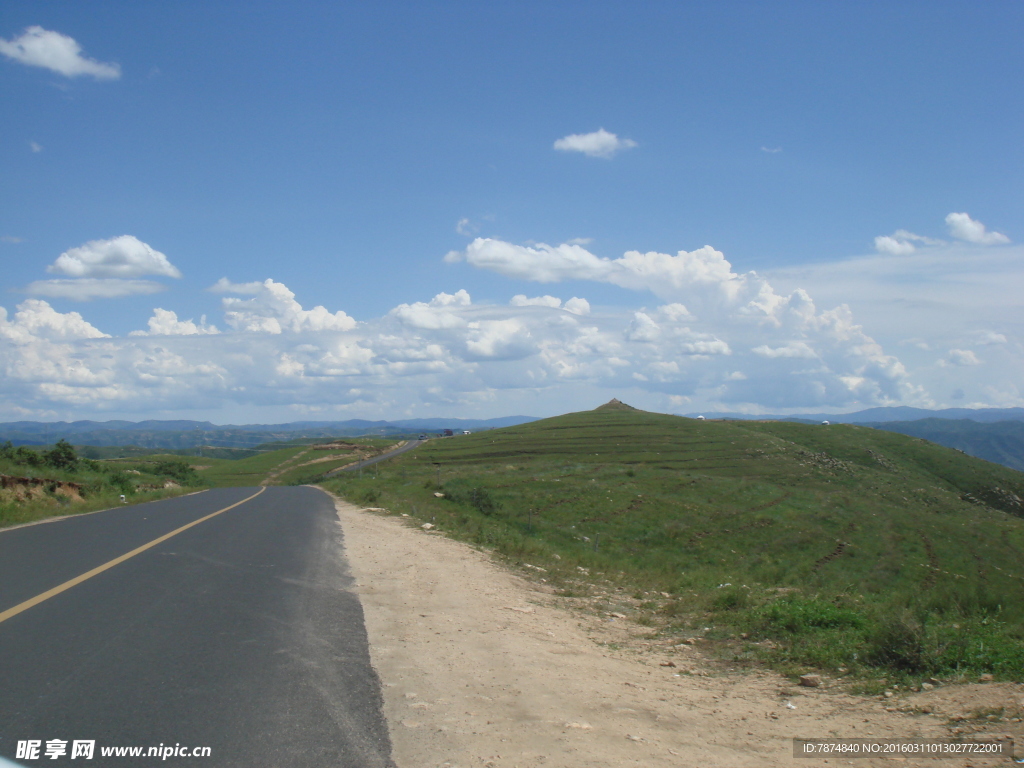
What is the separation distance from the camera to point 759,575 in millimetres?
20125

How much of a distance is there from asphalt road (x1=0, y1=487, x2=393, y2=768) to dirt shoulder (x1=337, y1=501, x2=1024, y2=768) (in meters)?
0.46

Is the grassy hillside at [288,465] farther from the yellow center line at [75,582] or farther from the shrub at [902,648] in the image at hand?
the shrub at [902,648]

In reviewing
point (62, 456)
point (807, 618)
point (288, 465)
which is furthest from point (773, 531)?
point (288, 465)

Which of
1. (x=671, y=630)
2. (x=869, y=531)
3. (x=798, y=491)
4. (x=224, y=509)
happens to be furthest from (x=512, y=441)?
(x=671, y=630)

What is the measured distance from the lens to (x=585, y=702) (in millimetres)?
6129

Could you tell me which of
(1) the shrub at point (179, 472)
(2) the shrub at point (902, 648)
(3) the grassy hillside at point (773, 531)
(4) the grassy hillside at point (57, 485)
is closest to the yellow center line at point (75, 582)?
(4) the grassy hillside at point (57, 485)

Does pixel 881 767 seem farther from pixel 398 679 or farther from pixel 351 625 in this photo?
pixel 351 625

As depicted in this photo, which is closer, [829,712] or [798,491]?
[829,712]

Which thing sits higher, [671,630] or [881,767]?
[881,767]

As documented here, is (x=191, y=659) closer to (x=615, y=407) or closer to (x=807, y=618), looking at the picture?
(x=807, y=618)

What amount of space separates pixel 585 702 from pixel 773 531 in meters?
37.2

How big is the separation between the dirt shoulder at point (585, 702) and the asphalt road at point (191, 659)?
1.52 feet

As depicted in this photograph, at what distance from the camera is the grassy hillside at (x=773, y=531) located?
389 inches

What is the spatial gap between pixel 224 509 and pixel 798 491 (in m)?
46.1
